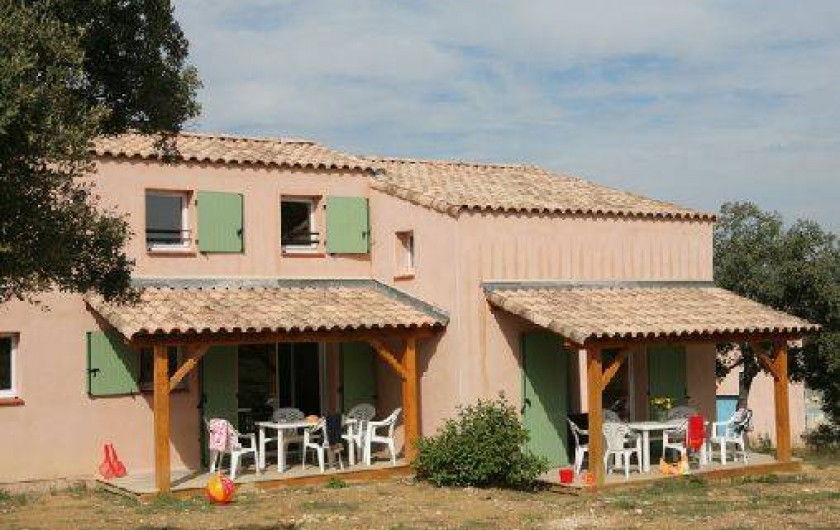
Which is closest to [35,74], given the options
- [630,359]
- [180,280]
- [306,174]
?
[180,280]

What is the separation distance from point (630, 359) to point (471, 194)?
3854 millimetres

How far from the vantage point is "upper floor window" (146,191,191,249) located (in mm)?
18547

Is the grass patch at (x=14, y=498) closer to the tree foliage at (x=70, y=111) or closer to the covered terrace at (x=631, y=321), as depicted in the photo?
the tree foliage at (x=70, y=111)

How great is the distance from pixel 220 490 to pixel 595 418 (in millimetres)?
5265

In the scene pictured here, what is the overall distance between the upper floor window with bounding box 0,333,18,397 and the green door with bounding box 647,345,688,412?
9976mm

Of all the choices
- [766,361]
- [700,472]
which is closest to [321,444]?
[700,472]

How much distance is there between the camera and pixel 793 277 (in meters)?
22.4

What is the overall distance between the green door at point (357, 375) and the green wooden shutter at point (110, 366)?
139 inches

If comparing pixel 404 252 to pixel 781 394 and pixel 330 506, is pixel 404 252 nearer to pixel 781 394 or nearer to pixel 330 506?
pixel 330 506

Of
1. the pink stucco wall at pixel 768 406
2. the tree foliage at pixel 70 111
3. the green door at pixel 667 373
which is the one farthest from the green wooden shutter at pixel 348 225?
the pink stucco wall at pixel 768 406

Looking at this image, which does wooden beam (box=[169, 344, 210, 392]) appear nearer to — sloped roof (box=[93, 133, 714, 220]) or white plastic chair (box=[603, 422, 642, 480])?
sloped roof (box=[93, 133, 714, 220])

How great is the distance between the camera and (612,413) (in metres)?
17.8

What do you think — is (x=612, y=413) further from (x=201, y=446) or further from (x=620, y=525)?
(x=201, y=446)

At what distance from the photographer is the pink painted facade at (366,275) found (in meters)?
17.2
